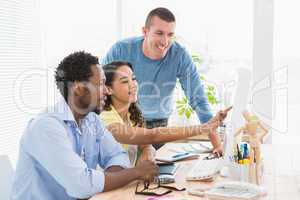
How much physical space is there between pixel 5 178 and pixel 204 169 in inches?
33.8

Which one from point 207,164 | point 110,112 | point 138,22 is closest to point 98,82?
point 110,112

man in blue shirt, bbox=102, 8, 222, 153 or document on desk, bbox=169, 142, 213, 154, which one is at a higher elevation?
man in blue shirt, bbox=102, 8, 222, 153

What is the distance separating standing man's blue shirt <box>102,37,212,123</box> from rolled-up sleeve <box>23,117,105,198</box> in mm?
1316

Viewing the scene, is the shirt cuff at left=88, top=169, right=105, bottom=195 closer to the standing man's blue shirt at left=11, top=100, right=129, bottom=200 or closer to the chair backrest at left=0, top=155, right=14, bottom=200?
the standing man's blue shirt at left=11, top=100, right=129, bottom=200

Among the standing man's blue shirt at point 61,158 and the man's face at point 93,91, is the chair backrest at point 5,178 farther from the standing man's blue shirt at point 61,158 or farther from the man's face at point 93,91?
the man's face at point 93,91

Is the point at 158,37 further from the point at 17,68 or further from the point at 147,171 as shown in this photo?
the point at 147,171

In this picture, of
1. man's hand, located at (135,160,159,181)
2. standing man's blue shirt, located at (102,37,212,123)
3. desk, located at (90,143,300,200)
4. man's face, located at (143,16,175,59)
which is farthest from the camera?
standing man's blue shirt, located at (102,37,212,123)

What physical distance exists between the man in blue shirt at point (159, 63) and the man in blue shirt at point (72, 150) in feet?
3.38

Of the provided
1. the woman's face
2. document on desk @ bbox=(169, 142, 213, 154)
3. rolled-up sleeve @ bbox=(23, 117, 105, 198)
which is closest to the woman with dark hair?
the woman's face

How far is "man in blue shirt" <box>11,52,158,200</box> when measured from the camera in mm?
1347

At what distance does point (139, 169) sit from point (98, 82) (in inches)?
15.8

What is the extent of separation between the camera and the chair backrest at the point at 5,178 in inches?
63.4

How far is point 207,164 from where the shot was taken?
1.65 metres

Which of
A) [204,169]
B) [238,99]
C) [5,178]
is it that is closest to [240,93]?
[238,99]
